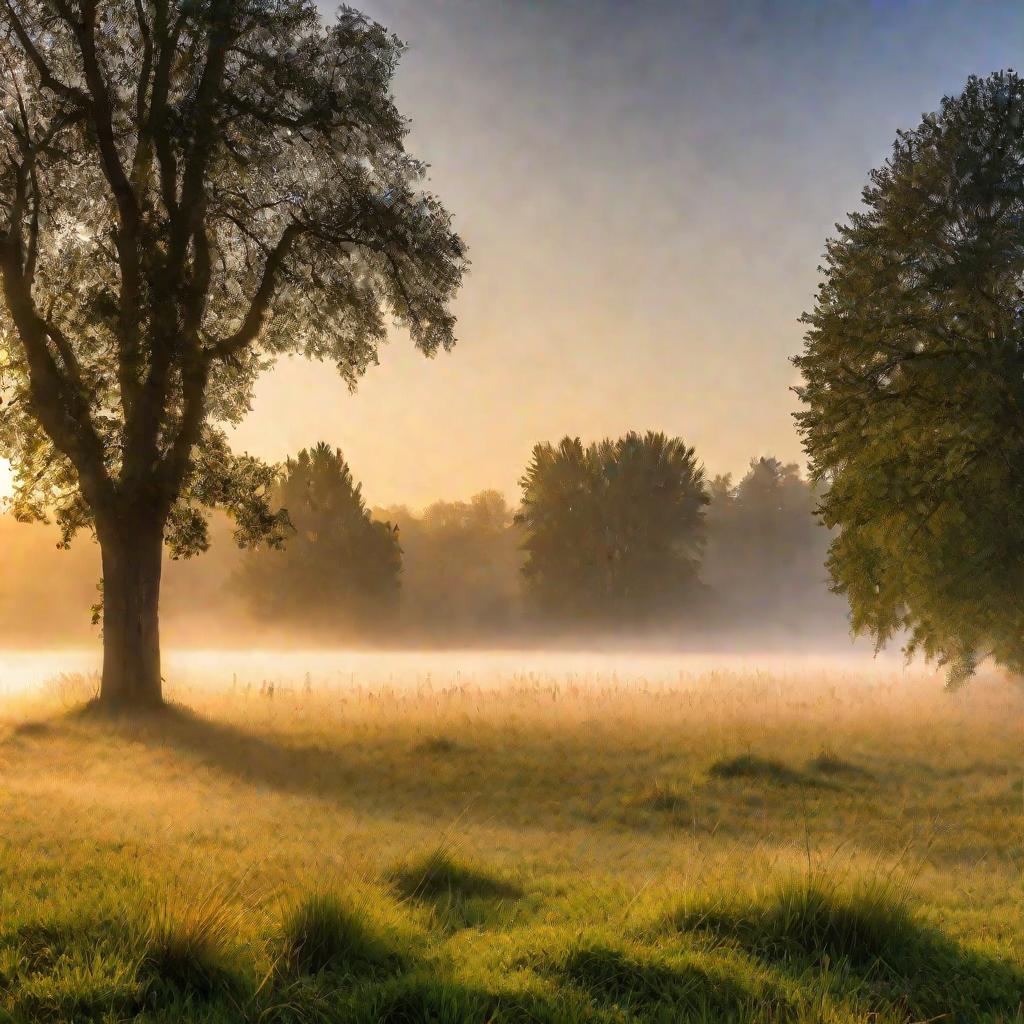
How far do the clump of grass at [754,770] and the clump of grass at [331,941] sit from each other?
9.34m

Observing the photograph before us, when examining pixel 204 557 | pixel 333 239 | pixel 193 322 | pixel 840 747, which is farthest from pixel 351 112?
pixel 204 557

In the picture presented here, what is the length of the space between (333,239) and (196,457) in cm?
542

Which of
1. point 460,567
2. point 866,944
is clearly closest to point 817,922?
point 866,944

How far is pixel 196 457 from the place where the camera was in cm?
1986

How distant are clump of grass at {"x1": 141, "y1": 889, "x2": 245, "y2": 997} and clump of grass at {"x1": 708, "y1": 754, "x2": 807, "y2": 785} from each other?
9.95 meters

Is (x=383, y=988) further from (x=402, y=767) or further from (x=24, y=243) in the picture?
(x=24, y=243)

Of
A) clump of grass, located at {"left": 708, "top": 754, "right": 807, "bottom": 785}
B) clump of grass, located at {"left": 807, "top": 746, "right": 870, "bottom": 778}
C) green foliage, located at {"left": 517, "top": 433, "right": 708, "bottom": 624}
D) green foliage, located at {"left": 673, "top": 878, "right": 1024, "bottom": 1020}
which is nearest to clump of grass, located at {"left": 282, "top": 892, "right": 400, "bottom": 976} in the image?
green foliage, located at {"left": 673, "top": 878, "right": 1024, "bottom": 1020}

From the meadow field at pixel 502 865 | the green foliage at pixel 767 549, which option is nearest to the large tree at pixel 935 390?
the meadow field at pixel 502 865

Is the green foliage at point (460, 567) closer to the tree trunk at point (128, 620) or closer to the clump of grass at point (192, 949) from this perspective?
the tree trunk at point (128, 620)

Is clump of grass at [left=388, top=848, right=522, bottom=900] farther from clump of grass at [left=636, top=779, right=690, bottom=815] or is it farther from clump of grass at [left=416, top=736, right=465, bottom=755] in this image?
clump of grass at [left=416, top=736, right=465, bottom=755]

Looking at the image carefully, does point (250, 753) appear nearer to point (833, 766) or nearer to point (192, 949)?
point (833, 766)

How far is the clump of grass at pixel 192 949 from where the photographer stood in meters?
4.73

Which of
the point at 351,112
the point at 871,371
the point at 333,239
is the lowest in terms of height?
the point at 871,371

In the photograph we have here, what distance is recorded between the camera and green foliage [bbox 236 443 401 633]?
59.2 m
